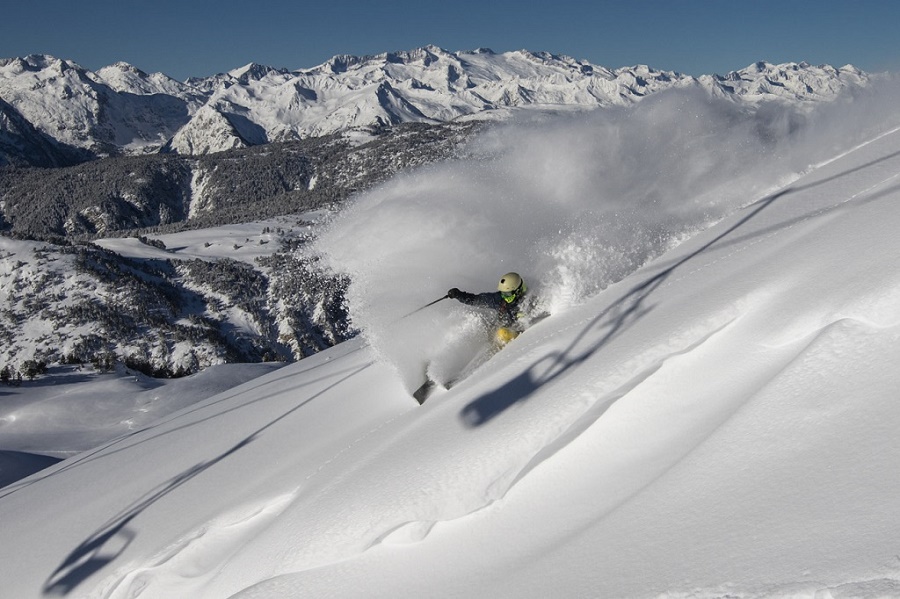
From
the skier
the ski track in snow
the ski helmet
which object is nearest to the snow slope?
the ski track in snow

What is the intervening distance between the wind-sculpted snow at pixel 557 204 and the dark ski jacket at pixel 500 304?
51 cm

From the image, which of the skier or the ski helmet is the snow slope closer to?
the skier

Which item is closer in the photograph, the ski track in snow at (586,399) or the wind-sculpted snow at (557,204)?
the ski track in snow at (586,399)

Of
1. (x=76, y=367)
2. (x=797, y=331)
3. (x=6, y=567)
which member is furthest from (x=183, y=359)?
(x=797, y=331)

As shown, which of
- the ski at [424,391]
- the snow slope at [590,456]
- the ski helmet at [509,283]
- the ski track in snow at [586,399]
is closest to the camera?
the snow slope at [590,456]

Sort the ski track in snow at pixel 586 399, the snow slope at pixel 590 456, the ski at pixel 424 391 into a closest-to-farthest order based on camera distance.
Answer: the snow slope at pixel 590 456, the ski track in snow at pixel 586 399, the ski at pixel 424 391

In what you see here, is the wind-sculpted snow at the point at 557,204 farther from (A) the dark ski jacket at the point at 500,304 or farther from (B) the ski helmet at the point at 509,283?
(B) the ski helmet at the point at 509,283

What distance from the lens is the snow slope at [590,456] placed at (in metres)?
3.17

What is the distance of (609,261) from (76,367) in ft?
193

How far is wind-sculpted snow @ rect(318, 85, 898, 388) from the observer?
975 centimetres

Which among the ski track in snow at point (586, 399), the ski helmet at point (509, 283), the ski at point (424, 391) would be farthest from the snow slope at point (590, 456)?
the ski helmet at point (509, 283)

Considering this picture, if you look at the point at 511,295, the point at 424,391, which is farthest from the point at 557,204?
the point at 424,391

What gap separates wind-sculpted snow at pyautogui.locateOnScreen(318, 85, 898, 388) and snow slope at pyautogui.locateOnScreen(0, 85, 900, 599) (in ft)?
0.34

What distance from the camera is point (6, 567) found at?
800 centimetres
